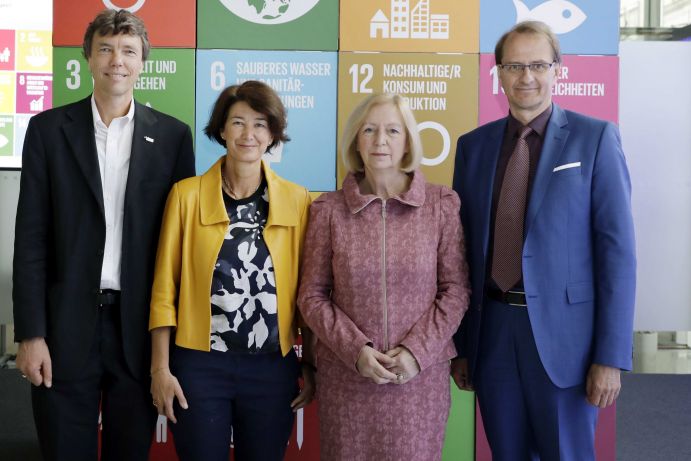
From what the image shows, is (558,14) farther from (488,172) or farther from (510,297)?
(510,297)

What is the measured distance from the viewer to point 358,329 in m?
2.21

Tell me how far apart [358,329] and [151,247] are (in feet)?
2.48

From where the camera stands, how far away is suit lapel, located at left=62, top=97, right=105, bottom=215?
230 cm

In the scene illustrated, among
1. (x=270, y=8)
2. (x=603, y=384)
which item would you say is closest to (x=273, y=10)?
(x=270, y=8)

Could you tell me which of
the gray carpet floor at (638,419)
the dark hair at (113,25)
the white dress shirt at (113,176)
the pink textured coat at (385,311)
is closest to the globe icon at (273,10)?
the dark hair at (113,25)

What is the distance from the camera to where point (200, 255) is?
2252mm

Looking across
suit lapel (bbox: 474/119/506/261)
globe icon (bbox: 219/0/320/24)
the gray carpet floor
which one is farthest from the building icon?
the gray carpet floor

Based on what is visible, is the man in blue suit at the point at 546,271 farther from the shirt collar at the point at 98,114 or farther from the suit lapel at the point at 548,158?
the shirt collar at the point at 98,114

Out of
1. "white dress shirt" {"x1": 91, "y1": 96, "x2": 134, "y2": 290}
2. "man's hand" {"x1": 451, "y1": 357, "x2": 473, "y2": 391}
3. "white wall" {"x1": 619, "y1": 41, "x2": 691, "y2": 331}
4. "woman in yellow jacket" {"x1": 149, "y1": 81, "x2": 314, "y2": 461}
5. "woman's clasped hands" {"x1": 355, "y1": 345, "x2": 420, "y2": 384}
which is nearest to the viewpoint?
"woman's clasped hands" {"x1": 355, "y1": 345, "x2": 420, "y2": 384}

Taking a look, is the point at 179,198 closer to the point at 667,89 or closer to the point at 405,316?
the point at 405,316

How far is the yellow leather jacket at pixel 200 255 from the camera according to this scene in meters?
2.24

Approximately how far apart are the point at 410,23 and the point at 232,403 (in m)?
2.20

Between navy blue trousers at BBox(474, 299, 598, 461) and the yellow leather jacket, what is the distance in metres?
0.67

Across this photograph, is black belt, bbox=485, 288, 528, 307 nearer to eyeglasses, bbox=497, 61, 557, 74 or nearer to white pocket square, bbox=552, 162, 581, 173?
white pocket square, bbox=552, 162, 581, 173
